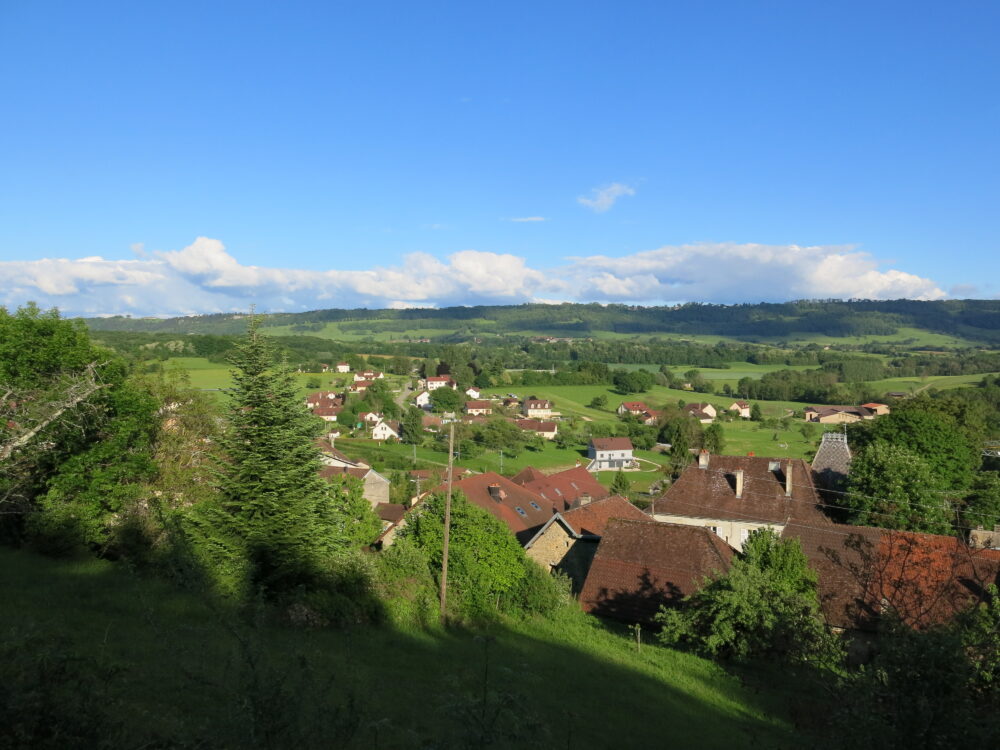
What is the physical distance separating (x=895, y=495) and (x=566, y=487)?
19711mm

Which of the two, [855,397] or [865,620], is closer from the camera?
[865,620]

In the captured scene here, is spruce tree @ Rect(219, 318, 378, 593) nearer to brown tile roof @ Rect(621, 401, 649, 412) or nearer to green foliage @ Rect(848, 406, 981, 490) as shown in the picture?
green foliage @ Rect(848, 406, 981, 490)

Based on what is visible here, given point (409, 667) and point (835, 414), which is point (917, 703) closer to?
point (409, 667)

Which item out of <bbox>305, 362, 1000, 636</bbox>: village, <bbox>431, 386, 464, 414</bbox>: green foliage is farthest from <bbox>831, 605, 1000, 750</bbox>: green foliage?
<bbox>431, 386, 464, 414</bbox>: green foliage

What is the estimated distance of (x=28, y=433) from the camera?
46.5 ft

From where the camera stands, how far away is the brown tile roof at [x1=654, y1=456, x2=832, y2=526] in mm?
31797

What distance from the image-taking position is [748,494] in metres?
33.0

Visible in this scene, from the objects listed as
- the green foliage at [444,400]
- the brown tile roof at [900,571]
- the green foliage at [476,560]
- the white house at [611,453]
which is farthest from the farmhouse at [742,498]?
the green foliage at [444,400]

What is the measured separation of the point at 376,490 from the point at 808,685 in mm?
34786

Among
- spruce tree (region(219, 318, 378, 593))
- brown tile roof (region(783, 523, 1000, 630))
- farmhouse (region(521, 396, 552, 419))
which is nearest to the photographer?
spruce tree (region(219, 318, 378, 593))

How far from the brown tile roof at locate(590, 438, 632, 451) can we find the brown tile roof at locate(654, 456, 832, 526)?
3664 centimetres

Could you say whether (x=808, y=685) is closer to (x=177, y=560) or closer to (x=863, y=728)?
(x=863, y=728)

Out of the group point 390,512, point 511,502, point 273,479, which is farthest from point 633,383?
point 273,479

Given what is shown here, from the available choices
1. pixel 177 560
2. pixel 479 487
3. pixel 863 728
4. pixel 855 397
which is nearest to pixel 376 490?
pixel 479 487
